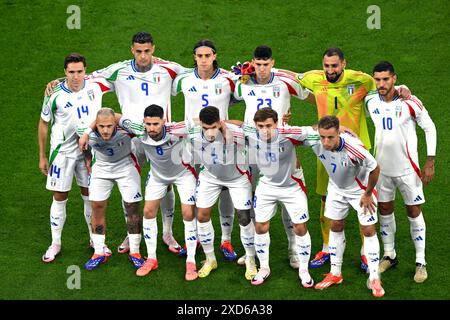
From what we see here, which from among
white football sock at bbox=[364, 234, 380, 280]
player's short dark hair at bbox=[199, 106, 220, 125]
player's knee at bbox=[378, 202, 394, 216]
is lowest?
white football sock at bbox=[364, 234, 380, 280]

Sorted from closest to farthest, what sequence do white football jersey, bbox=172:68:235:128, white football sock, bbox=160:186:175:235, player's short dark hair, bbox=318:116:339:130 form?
player's short dark hair, bbox=318:116:339:130 < white football jersey, bbox=172:68:235:128 < white football sock, bbox=160:186:175:235

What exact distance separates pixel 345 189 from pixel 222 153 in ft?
5.33

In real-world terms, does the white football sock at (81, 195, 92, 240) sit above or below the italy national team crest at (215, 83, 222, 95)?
below

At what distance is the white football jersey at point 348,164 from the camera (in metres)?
13.5

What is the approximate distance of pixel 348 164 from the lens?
45.0 feet

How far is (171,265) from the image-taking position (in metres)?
15.0

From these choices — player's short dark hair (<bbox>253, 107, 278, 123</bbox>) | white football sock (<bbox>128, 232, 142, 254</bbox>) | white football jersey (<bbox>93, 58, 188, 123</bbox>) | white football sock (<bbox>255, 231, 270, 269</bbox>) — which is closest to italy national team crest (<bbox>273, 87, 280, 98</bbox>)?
player's short dark hair (<bbox>253, 107, 278, 123</bbox>)

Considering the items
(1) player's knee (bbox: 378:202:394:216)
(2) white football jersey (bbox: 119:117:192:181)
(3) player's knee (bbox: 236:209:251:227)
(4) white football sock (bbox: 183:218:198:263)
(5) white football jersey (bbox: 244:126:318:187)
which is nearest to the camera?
(5) white football jersey (bbox: 244:126:318:187)

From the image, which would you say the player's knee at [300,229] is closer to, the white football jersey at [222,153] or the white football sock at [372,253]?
the white football sock at [372,253]

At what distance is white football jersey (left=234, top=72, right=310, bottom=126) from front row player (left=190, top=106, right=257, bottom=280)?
43cm

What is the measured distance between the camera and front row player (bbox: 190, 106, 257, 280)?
565 inches

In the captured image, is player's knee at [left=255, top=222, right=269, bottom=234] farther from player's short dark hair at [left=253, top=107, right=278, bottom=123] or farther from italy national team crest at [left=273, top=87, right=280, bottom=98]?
italy national team crest at [left=273, top=87, right=280, bottom=98]

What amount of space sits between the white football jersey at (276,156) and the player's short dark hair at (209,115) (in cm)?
52

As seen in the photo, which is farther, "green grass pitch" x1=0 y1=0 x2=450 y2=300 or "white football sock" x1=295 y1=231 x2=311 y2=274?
"green grass pitch" x1=0 y1=0 x2=450 y2=300
